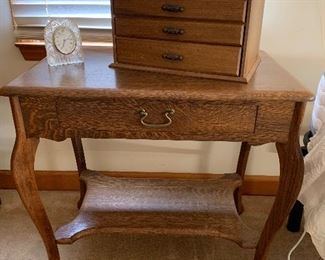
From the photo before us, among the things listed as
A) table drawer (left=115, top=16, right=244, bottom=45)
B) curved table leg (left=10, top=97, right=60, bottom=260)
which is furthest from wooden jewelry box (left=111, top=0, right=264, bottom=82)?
curved table leg (left=10, top=97, right=60, bottom=260)

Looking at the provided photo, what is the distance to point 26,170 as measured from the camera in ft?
2.87

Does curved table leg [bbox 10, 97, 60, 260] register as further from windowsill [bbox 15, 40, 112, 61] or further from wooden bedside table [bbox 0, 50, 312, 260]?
windowsill [bbox 15, 40, 112, 61]

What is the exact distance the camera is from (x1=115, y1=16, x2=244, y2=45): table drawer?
792 millimetres

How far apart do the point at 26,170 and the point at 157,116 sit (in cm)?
36

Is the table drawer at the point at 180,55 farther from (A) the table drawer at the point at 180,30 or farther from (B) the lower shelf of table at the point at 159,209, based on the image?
(B) the lower shelf of table at the point at 159,209

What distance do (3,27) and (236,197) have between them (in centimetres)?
103

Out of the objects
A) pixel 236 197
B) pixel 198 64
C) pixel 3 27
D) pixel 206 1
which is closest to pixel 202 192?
pixel 236 197

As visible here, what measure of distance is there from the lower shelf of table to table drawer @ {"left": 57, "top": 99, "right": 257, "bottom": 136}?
0.36m

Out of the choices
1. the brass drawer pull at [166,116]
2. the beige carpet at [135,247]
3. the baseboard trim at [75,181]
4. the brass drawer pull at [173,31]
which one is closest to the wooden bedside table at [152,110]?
the brass drawer pull at [166,116]

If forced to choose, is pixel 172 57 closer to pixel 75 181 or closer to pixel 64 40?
pixel 64 40

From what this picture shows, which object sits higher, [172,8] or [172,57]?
[172,8]

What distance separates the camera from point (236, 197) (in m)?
1.33

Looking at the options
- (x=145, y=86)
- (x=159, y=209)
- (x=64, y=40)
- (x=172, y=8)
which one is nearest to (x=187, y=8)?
(x=172, y=8)

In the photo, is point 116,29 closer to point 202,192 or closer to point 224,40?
point 224,40
